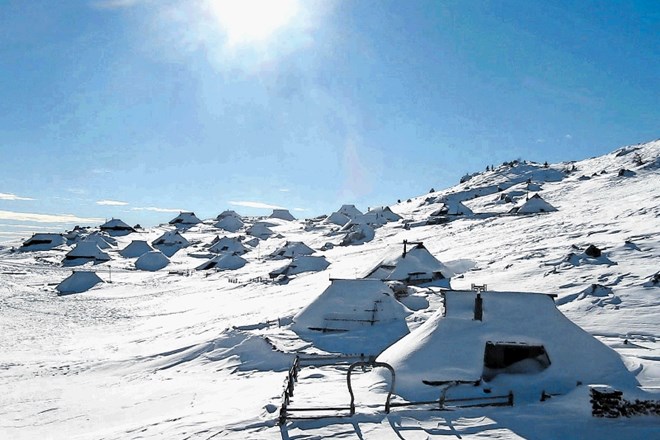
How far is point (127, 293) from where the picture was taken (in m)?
42.8

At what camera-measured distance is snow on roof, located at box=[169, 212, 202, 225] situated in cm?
9684

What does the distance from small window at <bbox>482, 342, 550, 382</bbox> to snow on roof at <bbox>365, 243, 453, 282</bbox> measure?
16.1 meters

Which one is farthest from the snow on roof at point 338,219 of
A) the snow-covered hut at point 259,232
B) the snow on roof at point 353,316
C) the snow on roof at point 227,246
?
the snow on roof at point 353,316

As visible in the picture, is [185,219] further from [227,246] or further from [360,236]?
[360,236]

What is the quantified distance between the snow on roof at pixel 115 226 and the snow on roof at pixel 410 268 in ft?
223

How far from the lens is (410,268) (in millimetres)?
30016

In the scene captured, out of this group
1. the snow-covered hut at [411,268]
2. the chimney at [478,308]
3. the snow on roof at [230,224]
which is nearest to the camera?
the chimney at [478,308]

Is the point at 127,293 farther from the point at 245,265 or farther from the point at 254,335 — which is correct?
the point at 254,335

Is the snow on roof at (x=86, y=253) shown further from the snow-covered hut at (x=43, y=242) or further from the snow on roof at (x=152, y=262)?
the snow-covered hut at (x=43, y=242)

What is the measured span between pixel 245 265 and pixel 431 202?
4758cm

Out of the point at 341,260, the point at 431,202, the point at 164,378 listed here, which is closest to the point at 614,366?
the point at 164,378

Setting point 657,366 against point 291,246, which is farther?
point 291,246

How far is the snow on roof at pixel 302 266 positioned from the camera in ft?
139

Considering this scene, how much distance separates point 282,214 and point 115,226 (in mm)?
41566
